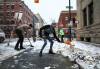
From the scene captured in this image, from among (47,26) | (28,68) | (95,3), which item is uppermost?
(95,3)

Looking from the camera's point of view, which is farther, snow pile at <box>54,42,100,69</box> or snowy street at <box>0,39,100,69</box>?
snowy street at <box>0,39,100,69</box>

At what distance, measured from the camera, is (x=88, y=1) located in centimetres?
2773

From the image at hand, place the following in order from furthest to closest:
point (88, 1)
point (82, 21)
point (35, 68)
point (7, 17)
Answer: point (7, 17)
point (82, 21)
point (88, 1)
point (35, 68)

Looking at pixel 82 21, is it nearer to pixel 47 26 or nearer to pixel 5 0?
pixel 47 26

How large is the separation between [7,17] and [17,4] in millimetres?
6238

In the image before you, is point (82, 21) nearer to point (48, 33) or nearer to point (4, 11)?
point (48, 33)

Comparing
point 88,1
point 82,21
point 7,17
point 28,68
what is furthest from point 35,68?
point 7,17

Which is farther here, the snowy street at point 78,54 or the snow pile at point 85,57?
the snowy street at point 78,54

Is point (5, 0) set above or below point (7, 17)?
above

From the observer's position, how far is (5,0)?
98062 millimetres

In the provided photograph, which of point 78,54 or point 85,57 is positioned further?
point 78,54

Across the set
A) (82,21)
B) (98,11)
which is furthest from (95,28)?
(82,21)

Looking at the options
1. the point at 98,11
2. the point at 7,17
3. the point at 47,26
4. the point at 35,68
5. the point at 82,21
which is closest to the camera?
the point at 35,68

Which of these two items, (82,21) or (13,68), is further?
(82,21)
